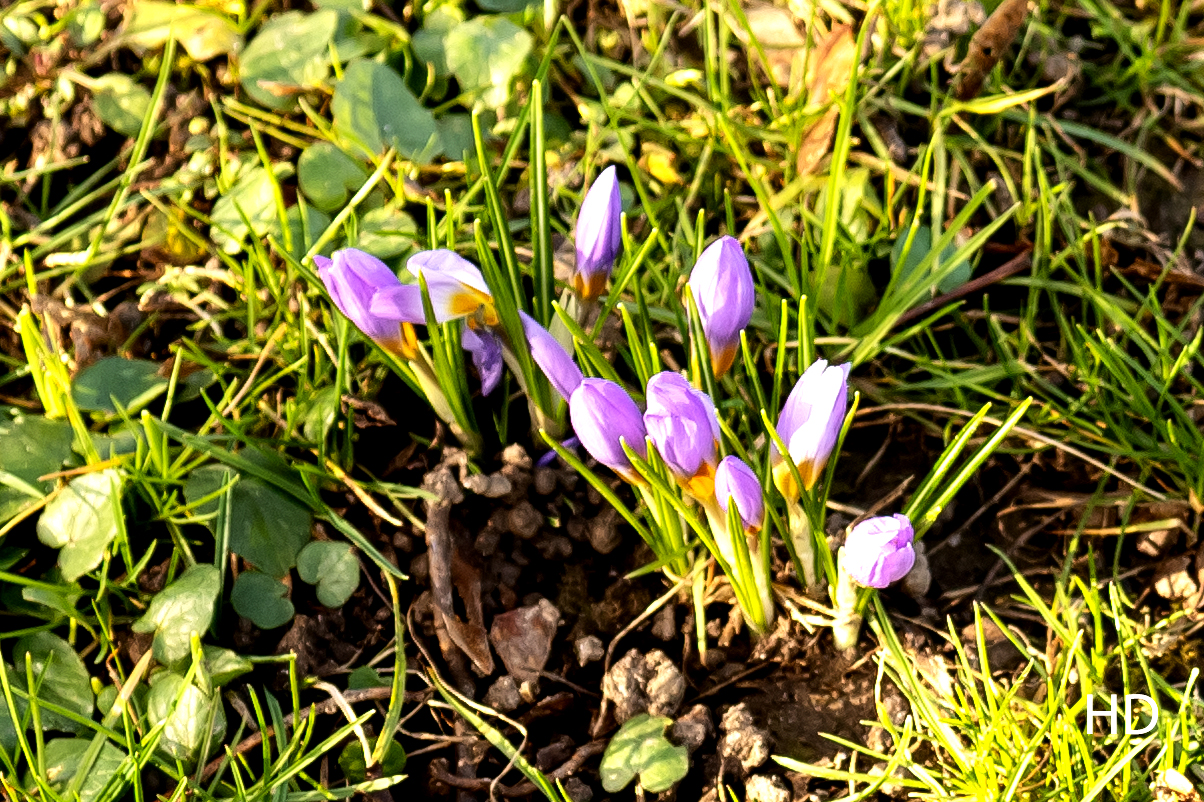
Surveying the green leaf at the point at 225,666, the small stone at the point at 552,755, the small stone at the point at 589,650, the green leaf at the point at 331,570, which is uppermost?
the green leaf at the point at 331,570

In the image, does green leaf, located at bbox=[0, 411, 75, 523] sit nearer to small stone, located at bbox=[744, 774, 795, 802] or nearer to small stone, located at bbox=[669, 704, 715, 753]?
small stone, located at bbox=[669, 704, 715, 753]

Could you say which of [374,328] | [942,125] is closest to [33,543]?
[374,328]

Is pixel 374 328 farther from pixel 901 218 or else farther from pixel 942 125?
pixel 942 125

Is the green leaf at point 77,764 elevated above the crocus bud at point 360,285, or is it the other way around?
the crocus bud at point 360,285

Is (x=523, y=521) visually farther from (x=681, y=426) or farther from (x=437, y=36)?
(x=437, y=36)

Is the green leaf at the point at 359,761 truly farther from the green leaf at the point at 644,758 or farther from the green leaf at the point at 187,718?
the green leaf at the point at 644,758

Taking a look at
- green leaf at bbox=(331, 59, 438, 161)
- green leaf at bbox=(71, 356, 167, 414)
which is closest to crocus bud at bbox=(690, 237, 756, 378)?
green leaf at bbox=(331, 59, 438, 161)

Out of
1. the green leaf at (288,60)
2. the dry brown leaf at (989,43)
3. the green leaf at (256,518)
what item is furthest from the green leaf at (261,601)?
the dry brown leaf at (989,43)
